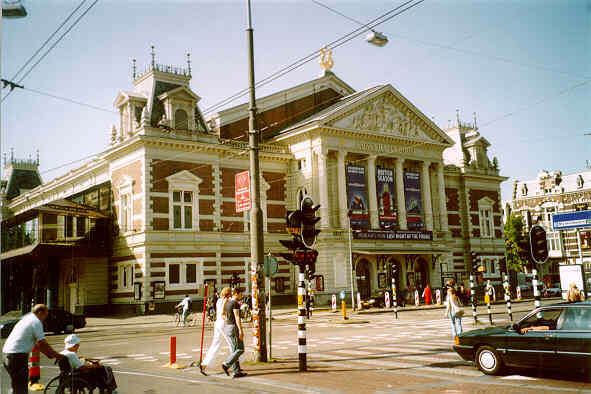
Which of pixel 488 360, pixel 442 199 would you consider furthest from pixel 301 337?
pixel 442 199

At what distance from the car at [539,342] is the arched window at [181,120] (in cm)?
3200

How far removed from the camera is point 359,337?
20.7 m

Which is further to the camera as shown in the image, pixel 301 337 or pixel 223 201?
A: pixel 223 201

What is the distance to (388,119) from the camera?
162ft

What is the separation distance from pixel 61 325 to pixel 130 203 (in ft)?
43.7

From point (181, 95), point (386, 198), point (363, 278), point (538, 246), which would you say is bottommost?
point (363, 278)

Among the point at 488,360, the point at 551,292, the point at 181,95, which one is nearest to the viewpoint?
the point at 488,360

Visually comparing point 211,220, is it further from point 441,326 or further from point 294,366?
point 294,366

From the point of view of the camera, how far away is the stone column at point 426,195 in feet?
166

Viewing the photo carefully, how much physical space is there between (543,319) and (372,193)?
35428 mm

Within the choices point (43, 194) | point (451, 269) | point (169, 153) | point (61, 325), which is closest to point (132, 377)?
point (61, 325)

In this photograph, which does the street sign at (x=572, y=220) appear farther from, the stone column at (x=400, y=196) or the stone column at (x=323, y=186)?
the stone column at (x=400, y=196)

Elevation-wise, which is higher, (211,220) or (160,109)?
(160,109)

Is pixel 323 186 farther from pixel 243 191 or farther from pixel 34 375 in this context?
pixel 34 375
